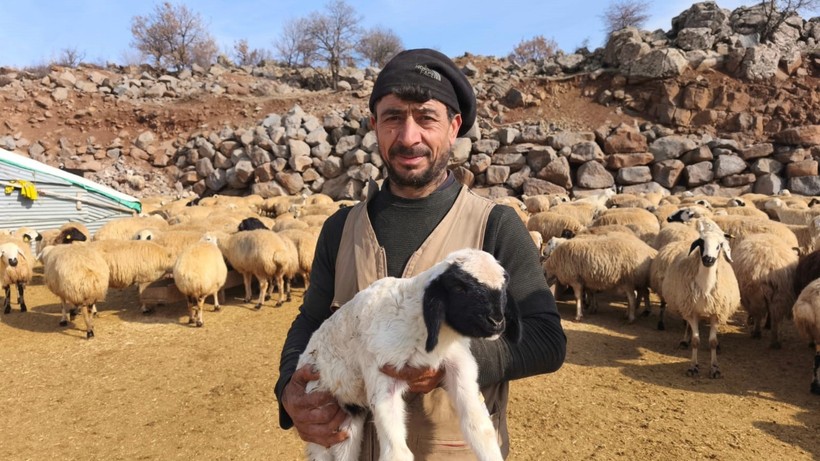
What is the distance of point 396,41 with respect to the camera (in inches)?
2247

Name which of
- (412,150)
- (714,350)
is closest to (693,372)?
(714,350)

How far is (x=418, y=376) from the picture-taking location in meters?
1.74

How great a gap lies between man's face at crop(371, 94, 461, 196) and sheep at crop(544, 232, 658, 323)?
25.0 feet

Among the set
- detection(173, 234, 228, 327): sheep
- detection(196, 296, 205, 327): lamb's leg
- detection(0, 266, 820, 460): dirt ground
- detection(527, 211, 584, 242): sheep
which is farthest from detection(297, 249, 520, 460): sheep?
detection(527, 211, 584, 242): sheep

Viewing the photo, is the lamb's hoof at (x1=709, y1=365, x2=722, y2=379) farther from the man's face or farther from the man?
the man's face

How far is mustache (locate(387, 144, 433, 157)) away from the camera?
188cm

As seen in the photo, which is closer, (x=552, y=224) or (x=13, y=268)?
(x=13, y=268)

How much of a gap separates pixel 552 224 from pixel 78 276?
11339mm

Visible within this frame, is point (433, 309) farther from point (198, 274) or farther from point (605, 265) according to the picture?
point (605, 265)

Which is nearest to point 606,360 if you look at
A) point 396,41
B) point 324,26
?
point 324,26

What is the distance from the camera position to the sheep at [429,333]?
5.50 ft

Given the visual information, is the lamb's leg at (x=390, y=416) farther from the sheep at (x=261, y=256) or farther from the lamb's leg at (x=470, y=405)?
the sheep at (x=261, y=256)

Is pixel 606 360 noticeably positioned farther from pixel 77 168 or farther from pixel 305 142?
pixel 77 168

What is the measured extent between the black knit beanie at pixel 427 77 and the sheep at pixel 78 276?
7566 mm
